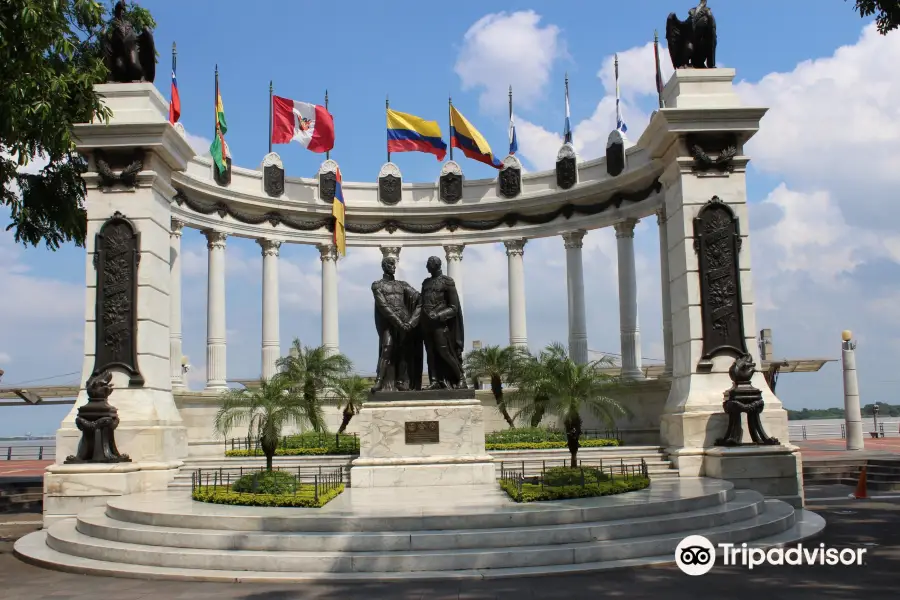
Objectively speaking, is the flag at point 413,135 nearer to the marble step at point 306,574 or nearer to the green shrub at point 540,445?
the green shrub at point 540,445

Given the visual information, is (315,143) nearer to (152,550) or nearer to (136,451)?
(136,451)

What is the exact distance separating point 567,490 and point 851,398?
32045 millimetres

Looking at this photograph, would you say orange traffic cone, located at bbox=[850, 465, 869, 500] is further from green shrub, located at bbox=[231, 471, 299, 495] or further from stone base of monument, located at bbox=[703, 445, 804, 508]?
green shrub, located at bbox=[231, 471, 299, 495]

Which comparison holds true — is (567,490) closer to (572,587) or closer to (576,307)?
(572,587)

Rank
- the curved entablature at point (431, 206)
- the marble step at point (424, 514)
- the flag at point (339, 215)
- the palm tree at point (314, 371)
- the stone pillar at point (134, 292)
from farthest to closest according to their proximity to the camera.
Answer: the flag at point (339, 215)
the curved entablature at point (431, 206)
the palm tree at point (314, 371)
the stone pillar at point (134, 292)
the marble step at point (424, 514)

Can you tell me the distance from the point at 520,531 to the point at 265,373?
2960cm

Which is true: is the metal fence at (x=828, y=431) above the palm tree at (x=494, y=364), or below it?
below

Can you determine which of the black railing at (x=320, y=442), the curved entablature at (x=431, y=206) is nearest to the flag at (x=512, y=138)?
the curved entablature at (x=431, y=206)

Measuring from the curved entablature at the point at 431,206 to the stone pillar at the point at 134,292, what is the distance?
15406 mm

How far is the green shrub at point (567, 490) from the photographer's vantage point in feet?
57.5

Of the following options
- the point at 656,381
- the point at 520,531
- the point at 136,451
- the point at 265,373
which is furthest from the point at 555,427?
the point at 520,531

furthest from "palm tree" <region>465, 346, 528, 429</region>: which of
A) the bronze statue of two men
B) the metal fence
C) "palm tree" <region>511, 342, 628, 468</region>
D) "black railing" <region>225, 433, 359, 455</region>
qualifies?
the metal fence

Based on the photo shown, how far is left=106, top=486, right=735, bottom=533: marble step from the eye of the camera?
15.1m

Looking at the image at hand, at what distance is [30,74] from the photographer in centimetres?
2178
